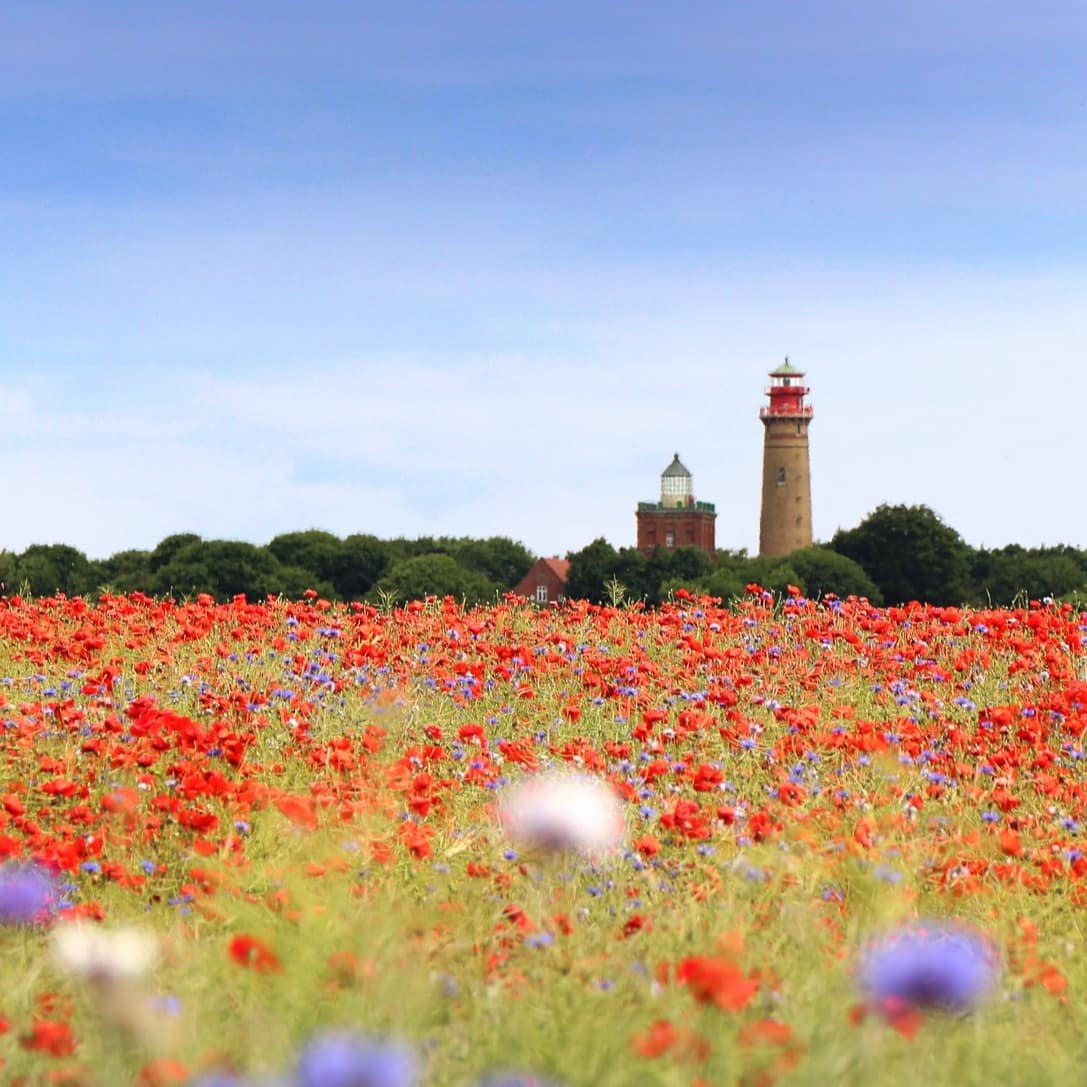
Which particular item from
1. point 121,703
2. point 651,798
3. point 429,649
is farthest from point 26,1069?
point 429,649

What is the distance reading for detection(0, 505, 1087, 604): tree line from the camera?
58.1 metres

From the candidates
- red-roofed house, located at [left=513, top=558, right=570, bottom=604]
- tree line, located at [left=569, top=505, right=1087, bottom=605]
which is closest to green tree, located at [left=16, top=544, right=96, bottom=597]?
tree line, located at [left=569, top=505, right=1087, bottom=605]

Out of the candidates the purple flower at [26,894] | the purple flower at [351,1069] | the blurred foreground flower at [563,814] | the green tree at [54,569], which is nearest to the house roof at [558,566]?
the green tree at [54,569]

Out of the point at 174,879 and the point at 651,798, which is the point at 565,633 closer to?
the point at 651,798

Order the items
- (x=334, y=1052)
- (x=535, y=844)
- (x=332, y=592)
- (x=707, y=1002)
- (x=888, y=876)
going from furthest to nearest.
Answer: (x=332, y=592) < (x=535, y=844) < (x=888, y=876) < (x=707, y=1002) < (x=334, y=1052)

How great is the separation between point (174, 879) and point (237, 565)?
53.5 metres

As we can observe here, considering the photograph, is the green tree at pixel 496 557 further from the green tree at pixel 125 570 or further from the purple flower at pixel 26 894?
the purple flower at pixel 26 894

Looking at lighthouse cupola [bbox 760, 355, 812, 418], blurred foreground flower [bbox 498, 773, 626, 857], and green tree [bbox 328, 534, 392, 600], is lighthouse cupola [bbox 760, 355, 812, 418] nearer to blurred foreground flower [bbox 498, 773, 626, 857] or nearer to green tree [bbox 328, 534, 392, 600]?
green tree [bbox 328, 534, 392, 600]

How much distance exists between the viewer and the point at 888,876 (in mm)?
4766

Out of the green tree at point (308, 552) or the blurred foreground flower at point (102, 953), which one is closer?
the blurred foreground flower at point (102, 953)

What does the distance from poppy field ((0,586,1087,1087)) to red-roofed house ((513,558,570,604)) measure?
69613mm

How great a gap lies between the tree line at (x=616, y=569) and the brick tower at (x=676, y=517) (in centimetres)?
2941

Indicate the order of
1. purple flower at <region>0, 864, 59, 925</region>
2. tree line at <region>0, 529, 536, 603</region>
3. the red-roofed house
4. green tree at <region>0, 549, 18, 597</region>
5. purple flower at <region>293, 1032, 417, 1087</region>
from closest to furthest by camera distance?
1. purple flower at <region>293, 1032, 417, 1087</region>
2. purple flower at <region>0, 864, 59, 925</region>
3. green tree at <region>0, 549, 18, 597</region>
4. tree line at <region>0, 529, 536, 603</region>
5. the red-roofed house

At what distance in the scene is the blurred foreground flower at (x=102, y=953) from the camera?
340cm
